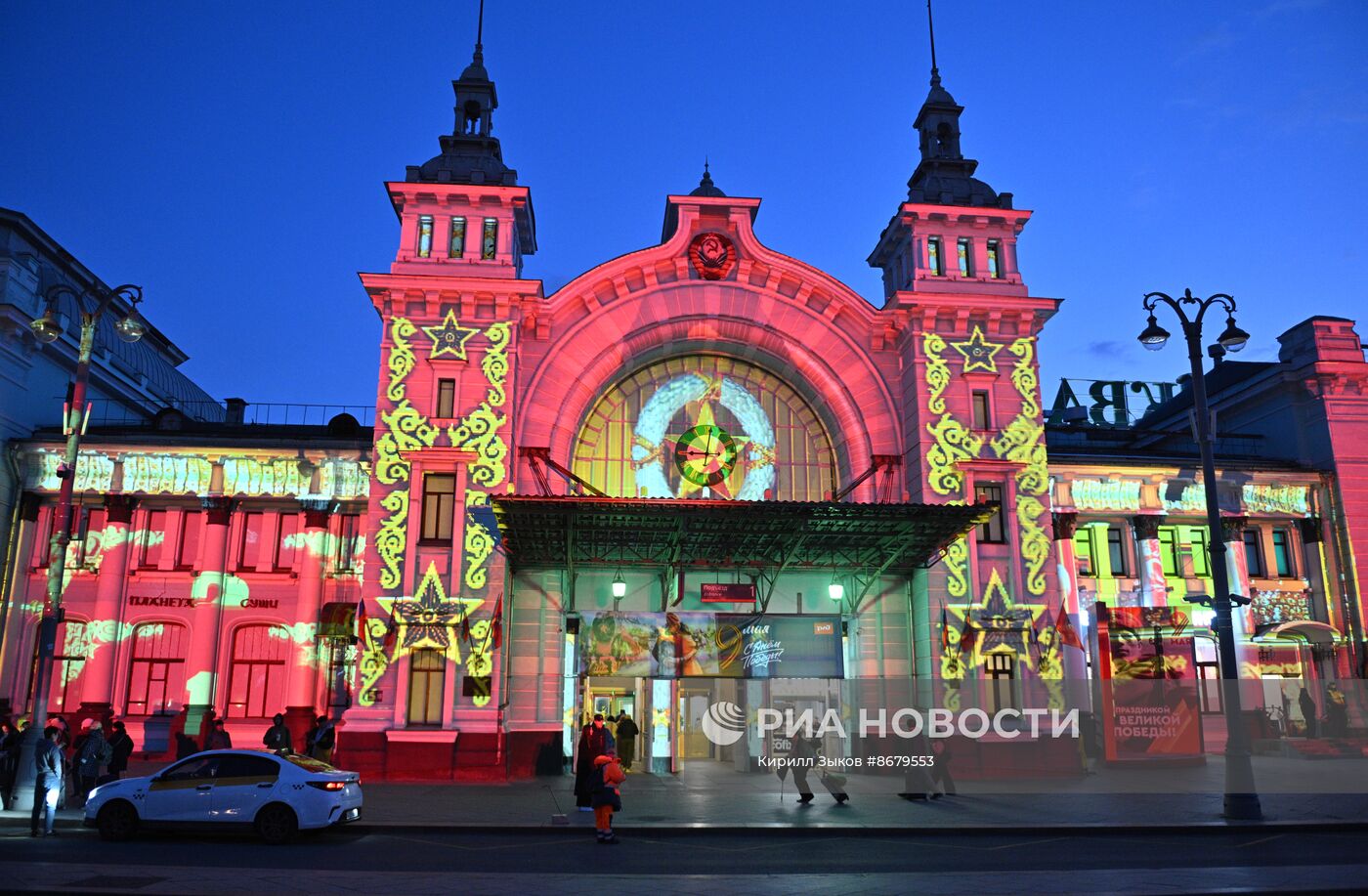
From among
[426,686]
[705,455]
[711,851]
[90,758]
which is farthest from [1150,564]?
[90,758]

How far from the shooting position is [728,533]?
92.2 feet

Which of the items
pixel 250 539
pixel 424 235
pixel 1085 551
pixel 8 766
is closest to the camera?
pixel 8 766

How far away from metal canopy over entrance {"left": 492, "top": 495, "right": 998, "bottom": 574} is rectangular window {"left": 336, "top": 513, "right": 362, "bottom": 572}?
7296 mm

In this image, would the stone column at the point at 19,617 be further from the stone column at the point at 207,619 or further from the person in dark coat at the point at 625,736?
the person in dark coat at the point at 625,736

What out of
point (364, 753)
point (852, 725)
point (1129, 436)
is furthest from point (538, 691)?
point (1129, 436)

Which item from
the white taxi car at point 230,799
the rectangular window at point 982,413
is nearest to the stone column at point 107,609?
the white taxi car at point 230,799

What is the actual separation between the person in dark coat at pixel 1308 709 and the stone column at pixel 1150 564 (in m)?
5.82

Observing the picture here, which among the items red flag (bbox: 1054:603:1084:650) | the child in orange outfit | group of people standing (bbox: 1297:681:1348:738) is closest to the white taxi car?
the child in orange outfit

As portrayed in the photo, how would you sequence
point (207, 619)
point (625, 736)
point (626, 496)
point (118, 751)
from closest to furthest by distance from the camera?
point (118, 751), point (625, 736), point (626, 496), point (207, 619)

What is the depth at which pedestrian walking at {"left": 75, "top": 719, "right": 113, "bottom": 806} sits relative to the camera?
70.8ft

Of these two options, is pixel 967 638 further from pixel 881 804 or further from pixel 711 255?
pixel 711 255

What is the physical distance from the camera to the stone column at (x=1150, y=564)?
120ft

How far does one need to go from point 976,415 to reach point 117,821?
25734 millimetres

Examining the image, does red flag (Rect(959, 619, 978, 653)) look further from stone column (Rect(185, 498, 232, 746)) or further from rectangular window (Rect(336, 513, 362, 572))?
stone column (Rect(185, 498, 232, 746))
